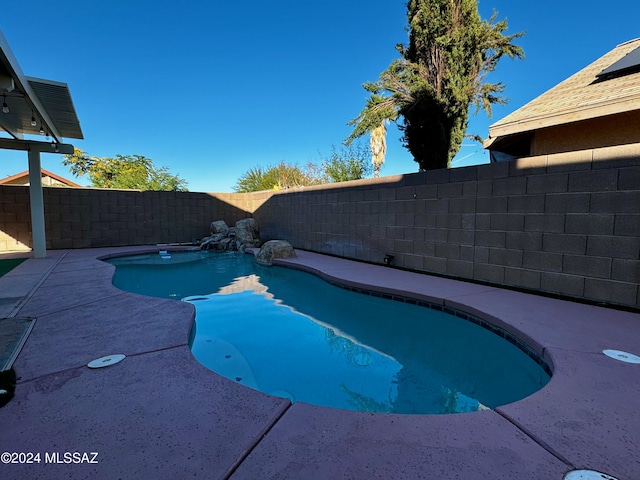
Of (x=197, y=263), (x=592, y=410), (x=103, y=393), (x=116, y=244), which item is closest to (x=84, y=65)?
(x=116, y=244)

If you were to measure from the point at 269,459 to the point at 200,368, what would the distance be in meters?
0.93

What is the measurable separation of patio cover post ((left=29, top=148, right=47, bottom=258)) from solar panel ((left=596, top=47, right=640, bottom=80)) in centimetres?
1034

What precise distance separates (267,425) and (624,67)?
22.5 feet

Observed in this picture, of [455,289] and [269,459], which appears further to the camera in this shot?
[455,289]

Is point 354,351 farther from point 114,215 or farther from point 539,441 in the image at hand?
point 114,215

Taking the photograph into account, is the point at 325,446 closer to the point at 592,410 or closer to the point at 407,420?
the point at 407,420

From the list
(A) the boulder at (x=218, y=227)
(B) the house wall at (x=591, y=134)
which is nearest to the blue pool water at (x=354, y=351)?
(B) the house wall at (x=591, y=134)

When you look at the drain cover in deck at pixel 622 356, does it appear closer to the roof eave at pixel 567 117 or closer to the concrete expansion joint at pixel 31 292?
the roof eave at pixel 567 117

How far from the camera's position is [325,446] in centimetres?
123

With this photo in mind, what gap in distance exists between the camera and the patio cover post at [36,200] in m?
6.23

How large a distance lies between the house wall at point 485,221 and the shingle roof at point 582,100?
59.0 inches

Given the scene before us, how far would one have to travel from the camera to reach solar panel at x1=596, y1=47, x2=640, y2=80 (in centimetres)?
467

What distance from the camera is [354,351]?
9.38 ft

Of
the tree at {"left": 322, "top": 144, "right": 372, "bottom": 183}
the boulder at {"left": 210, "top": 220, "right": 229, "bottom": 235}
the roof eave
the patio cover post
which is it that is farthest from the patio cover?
the tree at {"left": 322, "top": 144, "right": 372, "bottom": 183}
